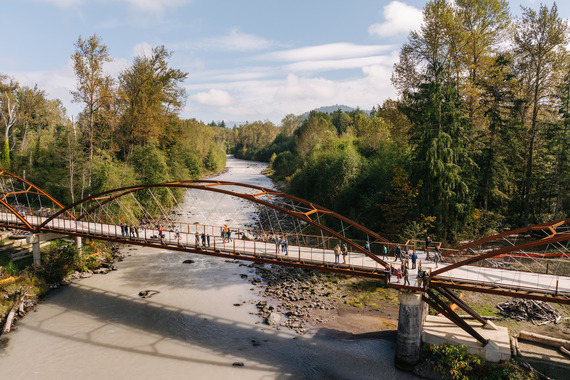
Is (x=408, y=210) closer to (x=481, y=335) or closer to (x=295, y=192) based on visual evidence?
(x=481, y=335)

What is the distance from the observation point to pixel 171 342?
20.9 meters

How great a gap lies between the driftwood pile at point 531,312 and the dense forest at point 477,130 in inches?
322

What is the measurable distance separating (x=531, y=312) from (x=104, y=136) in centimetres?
4643

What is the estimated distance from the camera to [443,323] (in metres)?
20.4

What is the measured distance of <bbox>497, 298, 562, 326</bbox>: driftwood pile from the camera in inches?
829

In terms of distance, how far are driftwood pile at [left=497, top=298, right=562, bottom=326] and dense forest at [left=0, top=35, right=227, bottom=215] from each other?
37621 mm

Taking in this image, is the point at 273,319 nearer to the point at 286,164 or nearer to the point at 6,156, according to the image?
the point at 6,156

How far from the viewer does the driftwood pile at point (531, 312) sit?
69.1 feet

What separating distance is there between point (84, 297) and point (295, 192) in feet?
134

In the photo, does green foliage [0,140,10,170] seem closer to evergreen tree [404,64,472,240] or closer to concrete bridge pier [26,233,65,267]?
concrete bridge pier [26,233,65,267]

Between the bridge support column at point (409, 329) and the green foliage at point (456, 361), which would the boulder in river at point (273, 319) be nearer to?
the bridge support column at point (409, 329)

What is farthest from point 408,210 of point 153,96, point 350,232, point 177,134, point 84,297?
point 177,134

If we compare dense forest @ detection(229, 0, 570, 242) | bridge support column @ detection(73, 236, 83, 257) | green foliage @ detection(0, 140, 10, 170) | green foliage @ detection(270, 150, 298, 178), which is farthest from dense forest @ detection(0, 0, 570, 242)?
green foliage @ detection(270, 150, 298, 178)

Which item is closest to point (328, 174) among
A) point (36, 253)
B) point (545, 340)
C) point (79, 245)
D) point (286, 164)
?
point (79, 245)
